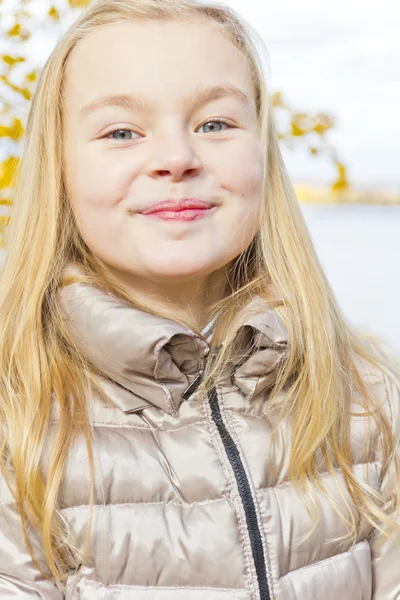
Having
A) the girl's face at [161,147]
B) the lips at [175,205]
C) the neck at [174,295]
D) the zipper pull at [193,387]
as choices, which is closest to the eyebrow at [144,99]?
the girl's face at [161,147]

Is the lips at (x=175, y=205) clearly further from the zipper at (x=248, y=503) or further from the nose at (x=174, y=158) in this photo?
the zipper at (x=248, y=503)

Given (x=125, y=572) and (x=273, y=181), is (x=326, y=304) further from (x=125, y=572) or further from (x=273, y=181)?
(x=125, y=572)

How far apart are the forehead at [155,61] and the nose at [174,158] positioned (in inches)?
2.8

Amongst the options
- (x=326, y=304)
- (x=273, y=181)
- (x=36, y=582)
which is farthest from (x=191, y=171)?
(x=36, y=582)

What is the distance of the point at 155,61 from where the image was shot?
147cm

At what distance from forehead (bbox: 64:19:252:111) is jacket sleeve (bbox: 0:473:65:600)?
70 centimetres

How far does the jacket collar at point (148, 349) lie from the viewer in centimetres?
144

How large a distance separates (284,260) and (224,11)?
1.61 ft

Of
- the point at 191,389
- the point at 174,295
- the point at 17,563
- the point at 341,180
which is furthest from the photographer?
the point at 341,180

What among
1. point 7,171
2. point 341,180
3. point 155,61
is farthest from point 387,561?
point 7,171

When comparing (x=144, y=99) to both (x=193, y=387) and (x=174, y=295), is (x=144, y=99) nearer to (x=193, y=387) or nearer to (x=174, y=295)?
(x=174, y=295)

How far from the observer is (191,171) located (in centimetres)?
149

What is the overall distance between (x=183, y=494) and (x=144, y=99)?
26.4 inches

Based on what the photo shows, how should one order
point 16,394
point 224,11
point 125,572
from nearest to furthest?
point 125,572 → point 16,394 → point 224,11
